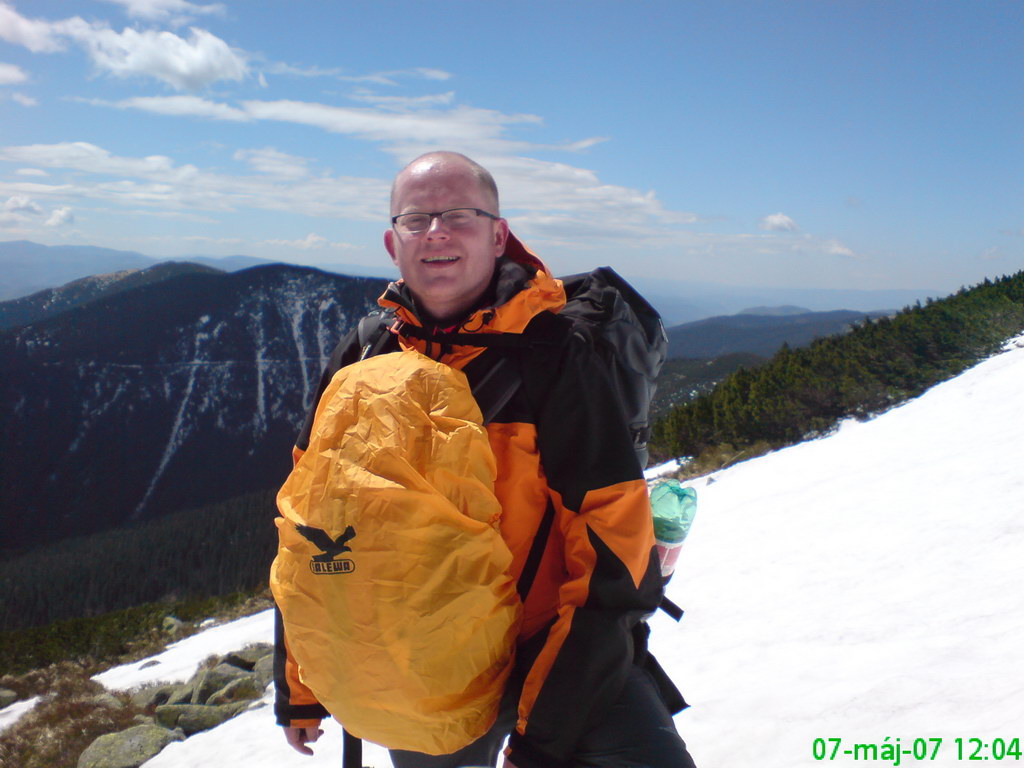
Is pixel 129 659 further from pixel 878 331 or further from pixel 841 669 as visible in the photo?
pixel 878 331

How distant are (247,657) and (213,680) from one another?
1.17 meters

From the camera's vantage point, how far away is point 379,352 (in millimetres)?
2482

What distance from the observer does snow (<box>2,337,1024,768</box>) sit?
3.92m

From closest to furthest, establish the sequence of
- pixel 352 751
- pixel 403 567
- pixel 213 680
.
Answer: pixel 403 567, pixel 352 751, pixel 213 680

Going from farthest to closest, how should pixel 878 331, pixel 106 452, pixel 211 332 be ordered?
pixel 211 332
pixel 106 452
pixel 878 331

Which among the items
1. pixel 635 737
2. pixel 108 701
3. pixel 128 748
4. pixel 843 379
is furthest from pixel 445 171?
pixel 843 379

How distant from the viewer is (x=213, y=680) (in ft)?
32.0

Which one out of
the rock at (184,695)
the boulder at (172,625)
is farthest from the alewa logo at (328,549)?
the boulder at (172,625)

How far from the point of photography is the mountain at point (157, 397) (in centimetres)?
12137

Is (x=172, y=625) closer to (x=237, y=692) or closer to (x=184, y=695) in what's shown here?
(x=184, y=695)

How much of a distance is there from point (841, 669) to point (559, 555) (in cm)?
375

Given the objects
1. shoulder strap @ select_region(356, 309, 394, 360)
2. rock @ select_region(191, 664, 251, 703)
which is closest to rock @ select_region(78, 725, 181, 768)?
rock @ select_region(191, 664, 251, 703)

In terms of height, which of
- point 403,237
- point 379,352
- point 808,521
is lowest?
point 808,521

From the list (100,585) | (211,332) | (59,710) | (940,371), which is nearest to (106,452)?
(211,332)
